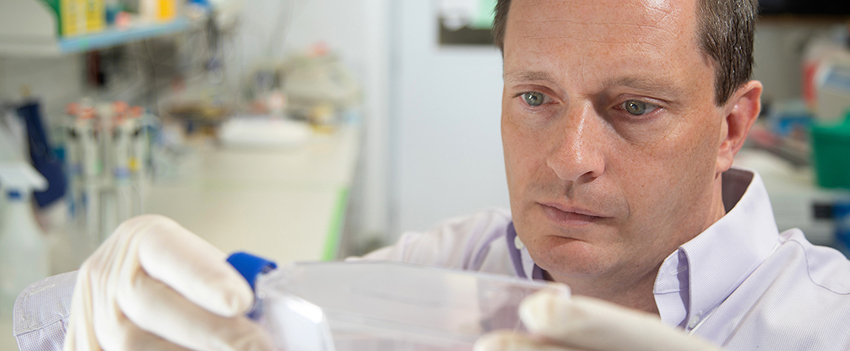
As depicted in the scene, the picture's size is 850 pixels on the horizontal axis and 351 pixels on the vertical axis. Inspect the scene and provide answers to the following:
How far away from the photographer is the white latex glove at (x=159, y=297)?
1.94ft

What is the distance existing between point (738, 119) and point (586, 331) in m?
0.73

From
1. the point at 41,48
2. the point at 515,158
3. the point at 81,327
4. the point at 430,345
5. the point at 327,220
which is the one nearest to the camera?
the point at 430,345

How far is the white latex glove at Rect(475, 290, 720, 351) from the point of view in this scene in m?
0.44

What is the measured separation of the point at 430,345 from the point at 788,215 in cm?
225

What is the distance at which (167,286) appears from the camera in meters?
0.63

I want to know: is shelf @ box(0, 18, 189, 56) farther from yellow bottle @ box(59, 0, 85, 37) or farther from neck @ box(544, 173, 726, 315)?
neck @ box(544, 173, 726, 315)

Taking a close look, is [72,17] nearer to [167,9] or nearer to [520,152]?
[167,9]

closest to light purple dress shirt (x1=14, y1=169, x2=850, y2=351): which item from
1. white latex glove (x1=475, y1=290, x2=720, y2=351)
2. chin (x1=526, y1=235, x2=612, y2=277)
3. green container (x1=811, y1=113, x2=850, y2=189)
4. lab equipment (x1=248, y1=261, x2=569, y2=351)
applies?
chin (x1=526, y1=235, x2=612, y2=277)

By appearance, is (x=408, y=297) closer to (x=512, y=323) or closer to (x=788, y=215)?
(x=512, y=323)

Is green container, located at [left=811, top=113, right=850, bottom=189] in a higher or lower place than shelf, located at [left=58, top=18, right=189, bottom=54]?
lower

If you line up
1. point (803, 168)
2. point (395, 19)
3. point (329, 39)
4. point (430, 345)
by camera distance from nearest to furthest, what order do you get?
point (430, 345) < point (803, 168) < point (329, 39) < point (395, 19)

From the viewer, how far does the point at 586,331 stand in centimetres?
44

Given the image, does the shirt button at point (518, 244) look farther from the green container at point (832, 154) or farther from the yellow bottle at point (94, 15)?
the green container at point (832, 154)

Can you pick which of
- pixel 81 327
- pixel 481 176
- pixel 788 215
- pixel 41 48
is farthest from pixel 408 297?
pixel 481 176
